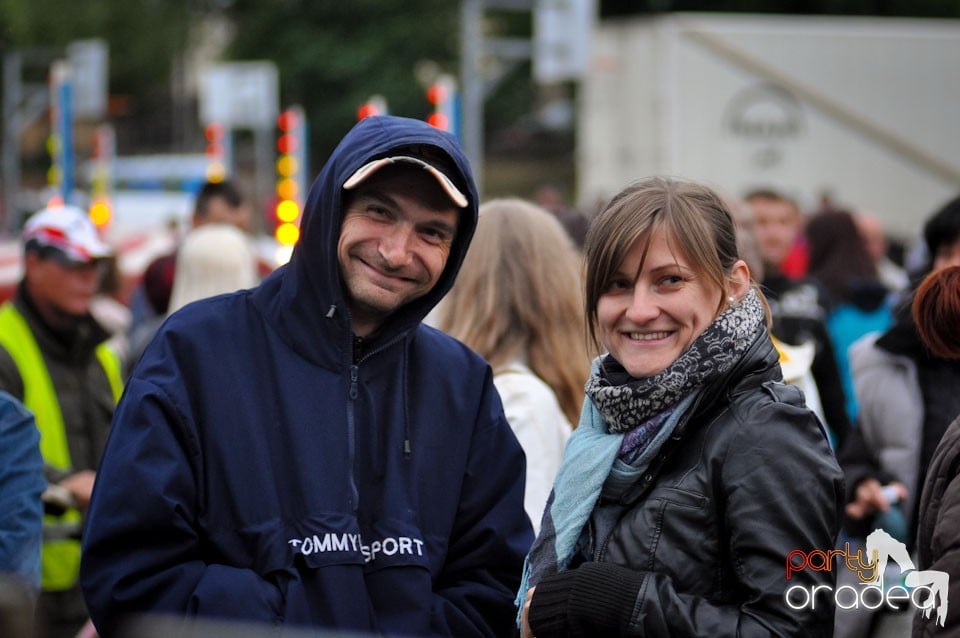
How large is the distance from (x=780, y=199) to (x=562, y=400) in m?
3.77

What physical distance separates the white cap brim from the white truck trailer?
14202 mm

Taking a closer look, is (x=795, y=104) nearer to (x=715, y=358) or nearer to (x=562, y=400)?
(x=562, y=400)

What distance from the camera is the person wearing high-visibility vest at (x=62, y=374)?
5.22 metres

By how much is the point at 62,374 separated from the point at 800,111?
1386 cm

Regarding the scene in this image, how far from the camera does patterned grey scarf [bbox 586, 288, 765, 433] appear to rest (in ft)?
8.95

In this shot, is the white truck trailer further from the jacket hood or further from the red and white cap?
the jacket hood

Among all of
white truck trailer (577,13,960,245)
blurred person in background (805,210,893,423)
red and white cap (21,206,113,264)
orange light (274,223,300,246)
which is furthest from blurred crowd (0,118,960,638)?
white truck trailer (577,13,960,245)

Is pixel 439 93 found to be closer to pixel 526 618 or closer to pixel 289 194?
pixel 289 194

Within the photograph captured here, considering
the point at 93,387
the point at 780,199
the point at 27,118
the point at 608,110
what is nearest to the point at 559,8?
the point at 608,110

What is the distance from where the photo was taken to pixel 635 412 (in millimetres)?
2773

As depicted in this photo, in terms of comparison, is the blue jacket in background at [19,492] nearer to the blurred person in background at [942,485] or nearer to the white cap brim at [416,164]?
the white cap brim at [416,164]

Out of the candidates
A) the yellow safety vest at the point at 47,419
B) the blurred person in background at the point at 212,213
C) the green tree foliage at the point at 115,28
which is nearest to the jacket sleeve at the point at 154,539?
the yellow safety vest at the point at 47,419

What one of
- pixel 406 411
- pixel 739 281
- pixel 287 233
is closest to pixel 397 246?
pixel 406 411

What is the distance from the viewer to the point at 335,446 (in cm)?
304
